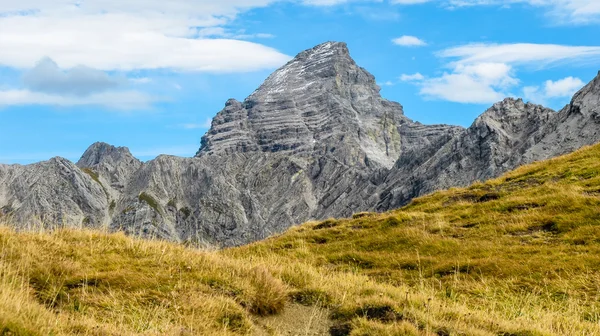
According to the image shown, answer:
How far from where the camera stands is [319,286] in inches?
499

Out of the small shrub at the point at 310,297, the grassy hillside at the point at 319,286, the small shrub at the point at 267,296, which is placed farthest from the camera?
the small shrub at the point at 310,297

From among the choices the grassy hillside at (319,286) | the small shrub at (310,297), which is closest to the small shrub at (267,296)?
the grassy hillside at (319,286)

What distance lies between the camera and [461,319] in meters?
10.6

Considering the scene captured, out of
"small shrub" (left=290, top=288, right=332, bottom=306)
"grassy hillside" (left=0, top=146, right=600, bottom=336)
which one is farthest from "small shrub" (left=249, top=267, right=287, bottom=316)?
"small shrub" (left=290, top=288, right=332, bottom=306)

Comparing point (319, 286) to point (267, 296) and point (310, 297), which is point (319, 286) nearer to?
point (310, 297)

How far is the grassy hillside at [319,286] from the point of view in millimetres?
9727

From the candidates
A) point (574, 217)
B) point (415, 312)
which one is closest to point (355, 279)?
point (415, 312)

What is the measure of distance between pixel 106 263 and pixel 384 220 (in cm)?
1803

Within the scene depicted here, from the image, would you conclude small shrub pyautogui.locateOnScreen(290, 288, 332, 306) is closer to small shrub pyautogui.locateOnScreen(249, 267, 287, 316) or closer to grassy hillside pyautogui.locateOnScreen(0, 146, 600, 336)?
grassy hillside pyautogui.locateOnScreen(0, 146, 600, 336)

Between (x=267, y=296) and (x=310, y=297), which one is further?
(x=310, y=297)

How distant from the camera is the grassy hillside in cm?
973

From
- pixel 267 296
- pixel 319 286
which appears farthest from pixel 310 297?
pixel 267 296

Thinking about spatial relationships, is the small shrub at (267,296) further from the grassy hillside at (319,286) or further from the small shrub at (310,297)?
the small shrub at (310,297)

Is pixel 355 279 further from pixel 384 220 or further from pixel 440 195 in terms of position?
pixel 440 195
